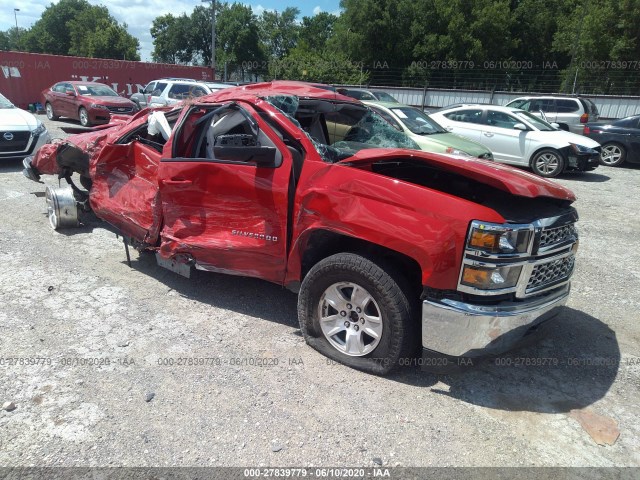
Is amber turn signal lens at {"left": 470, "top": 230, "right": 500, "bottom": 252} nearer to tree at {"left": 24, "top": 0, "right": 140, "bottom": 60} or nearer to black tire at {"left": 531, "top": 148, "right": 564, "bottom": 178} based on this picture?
black tire at {"left": 531, "top": 148, "right": 564, "bottom": 178}

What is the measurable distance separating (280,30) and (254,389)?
79381 mm

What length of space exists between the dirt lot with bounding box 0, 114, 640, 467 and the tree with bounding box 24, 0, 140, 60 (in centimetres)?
6248

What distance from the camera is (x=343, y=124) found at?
4.54 meters

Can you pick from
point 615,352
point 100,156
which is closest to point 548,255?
point 615,352

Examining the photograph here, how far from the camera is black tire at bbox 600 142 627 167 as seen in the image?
12453 mm

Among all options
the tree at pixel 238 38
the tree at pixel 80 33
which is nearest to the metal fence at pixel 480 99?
the tree at pixel 238 38

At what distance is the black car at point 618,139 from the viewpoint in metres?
12.3

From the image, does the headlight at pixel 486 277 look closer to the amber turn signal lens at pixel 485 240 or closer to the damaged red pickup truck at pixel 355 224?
the damaged red pickup truck at pixel 355 224

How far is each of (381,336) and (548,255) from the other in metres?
1.19

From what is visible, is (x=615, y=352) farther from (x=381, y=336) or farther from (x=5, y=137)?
(x=5, y=137)

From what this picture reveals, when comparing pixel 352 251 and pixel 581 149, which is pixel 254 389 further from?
pixel 581 149

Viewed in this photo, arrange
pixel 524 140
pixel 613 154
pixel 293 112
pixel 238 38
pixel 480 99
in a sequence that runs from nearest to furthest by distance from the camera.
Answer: pixel 293 112 → pixel 524 140 → pixel 613 154 → pixel 480 99 → pixel 238 38

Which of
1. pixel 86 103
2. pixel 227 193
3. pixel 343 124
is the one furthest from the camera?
pixel 86 103

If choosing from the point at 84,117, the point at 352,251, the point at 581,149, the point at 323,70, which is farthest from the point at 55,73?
the point at 352,251
